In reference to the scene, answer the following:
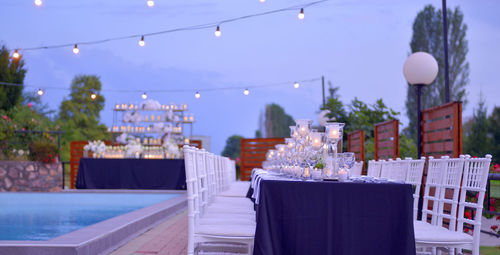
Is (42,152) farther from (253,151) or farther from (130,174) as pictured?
(253,151)

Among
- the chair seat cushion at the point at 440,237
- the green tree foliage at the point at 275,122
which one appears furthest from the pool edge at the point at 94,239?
the green tree foliage at the point at 275,122

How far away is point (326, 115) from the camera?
12172 mm

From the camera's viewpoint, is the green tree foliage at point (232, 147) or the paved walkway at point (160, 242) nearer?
the paved walkway at point (160, 242)

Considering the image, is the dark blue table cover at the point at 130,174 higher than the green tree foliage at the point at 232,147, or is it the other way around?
the green tree foliage at the point at 232,147

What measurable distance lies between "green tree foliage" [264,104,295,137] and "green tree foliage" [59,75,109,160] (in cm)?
824

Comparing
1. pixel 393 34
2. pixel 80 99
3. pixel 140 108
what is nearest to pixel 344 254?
pixel 140 108

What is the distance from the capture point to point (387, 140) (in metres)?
7.39

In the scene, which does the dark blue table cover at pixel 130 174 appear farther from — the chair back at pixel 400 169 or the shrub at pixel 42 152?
the chair back at pixel 400 169

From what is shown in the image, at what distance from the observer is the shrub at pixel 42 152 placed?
39.2ft

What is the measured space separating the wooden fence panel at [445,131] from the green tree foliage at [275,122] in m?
19.1

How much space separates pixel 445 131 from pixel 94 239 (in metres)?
3.47

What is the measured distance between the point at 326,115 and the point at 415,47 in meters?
17.6

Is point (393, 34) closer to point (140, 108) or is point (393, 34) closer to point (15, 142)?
point (140, 108)

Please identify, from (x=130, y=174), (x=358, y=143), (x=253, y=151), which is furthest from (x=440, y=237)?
(x=253, y=151)
